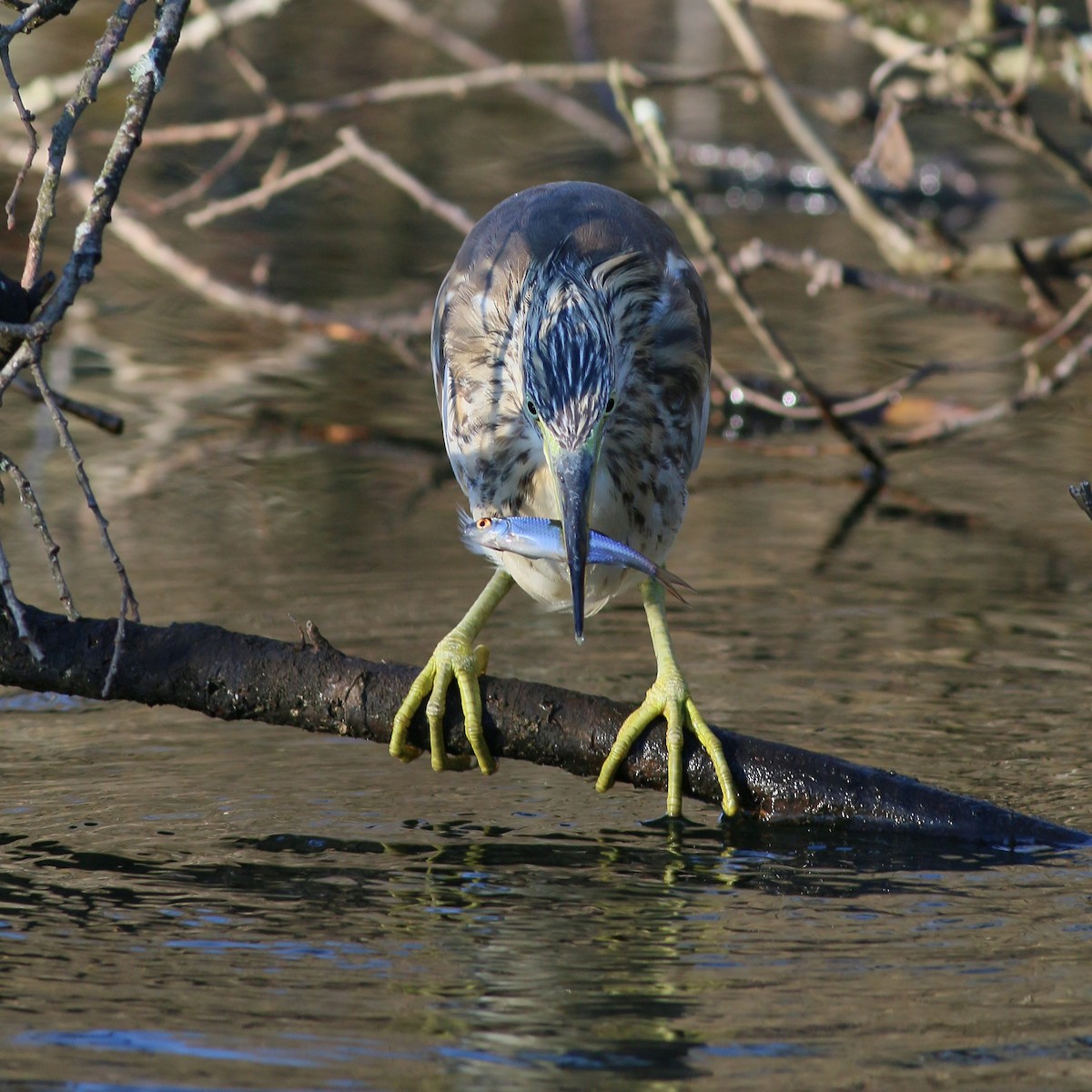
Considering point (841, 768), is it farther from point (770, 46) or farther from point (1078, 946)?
point (770, 46)

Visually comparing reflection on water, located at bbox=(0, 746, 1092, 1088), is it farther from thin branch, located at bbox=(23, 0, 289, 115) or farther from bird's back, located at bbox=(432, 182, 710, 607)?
thin branch, located at bbox=(23, 0, 289, 115)

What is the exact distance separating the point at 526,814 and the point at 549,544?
68cm

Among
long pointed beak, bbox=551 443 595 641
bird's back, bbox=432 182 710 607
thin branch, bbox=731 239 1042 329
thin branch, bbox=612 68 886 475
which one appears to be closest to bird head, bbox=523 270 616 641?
long pointed beak, bbox=551 443 595 641

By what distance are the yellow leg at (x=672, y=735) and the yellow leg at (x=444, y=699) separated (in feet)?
0.94

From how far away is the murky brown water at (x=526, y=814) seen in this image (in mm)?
2822

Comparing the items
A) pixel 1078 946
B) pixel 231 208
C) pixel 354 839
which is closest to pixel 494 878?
pixel 354 839

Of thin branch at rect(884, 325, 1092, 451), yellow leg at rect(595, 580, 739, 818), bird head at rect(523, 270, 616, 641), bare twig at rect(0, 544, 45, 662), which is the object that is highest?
thin branch at rect(884, 325, 1092, 451)

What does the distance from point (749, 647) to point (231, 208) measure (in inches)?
126

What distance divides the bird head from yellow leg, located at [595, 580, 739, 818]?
30 centimetres

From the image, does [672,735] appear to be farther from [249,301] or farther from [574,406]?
[249,301]

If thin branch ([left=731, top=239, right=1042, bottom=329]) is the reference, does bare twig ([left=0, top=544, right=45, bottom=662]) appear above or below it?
below

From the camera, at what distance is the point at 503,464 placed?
13.2 ft

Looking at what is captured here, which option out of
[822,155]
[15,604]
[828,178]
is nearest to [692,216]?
[822,155]

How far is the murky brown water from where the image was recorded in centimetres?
282
